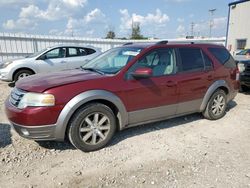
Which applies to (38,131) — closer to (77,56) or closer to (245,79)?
(77,56)

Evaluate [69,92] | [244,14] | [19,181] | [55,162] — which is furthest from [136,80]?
[244,14]

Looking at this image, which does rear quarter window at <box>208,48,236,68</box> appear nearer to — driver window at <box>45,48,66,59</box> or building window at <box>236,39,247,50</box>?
driver window at <box>45,48,66,59</box>

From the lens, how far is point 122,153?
356 centimetres

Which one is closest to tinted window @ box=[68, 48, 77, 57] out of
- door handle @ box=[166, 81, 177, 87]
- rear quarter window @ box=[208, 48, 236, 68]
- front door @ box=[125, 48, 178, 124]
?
front door @ box=[125, 48, 178, 124]

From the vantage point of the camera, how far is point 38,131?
3201 mm

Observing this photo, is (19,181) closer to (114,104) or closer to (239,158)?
(114,104)

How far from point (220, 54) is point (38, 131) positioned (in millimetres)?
4041

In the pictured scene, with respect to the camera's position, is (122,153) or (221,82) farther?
(221,82)

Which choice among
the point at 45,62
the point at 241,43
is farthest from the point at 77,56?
the point at 241,43

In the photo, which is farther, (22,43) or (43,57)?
(22,43)

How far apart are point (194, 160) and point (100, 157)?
4.58 feet

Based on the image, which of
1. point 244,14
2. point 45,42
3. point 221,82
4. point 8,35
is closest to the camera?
point 221,82

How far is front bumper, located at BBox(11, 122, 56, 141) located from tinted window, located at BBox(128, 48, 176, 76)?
67.5 inches

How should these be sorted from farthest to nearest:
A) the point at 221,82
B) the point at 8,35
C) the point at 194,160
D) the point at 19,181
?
the point at 8,35 < the point at 221,82 < the point at 194,160 < the point at 19,181
